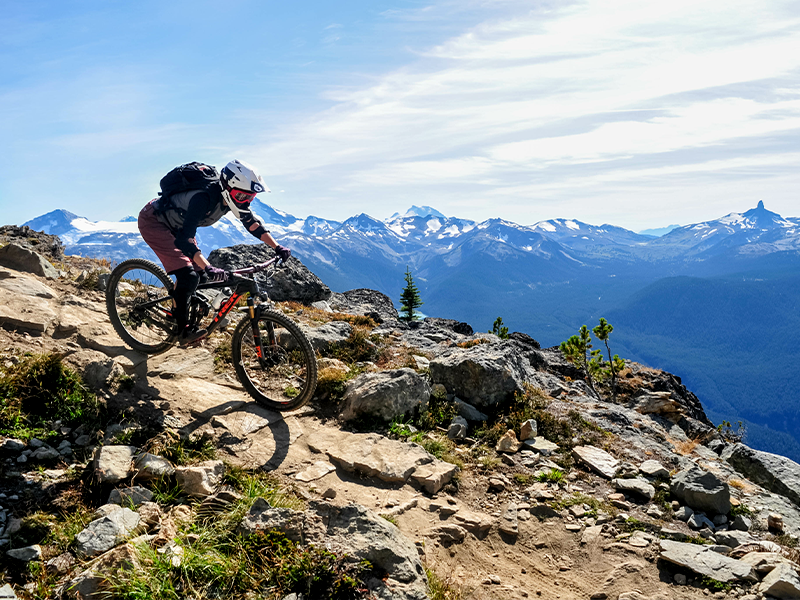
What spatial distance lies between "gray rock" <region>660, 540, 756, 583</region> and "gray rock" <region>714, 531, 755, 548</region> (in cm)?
75

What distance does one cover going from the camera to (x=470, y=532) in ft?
20.8

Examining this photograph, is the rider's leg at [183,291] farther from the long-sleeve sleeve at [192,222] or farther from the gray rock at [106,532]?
the gray rock at [106,532]

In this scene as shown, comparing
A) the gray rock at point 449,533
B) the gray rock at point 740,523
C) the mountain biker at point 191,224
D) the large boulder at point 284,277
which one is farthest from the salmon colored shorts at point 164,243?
the large boulder at point 284,277

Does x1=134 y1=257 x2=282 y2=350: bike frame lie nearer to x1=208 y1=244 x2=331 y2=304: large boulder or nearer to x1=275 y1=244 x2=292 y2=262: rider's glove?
x1=275 y1=244 x2=292 y2=262: rider's glove

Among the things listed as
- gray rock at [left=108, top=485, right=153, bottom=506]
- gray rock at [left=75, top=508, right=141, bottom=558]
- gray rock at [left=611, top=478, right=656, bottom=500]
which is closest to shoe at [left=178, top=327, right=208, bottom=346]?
gray rock at [left=108, top=485, right=153, bottom=506]

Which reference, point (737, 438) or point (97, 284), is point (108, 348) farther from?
point (737, 438)

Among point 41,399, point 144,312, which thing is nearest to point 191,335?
point 144,312

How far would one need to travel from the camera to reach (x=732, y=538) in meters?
6.51

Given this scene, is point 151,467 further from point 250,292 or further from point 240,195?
point 240,195

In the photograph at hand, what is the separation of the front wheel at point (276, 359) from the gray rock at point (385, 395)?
1021mm

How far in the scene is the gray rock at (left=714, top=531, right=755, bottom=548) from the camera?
21.0 ft

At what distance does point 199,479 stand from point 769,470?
13.5m

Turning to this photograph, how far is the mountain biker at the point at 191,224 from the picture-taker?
28.0ft

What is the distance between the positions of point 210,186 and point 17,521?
5755 mm
